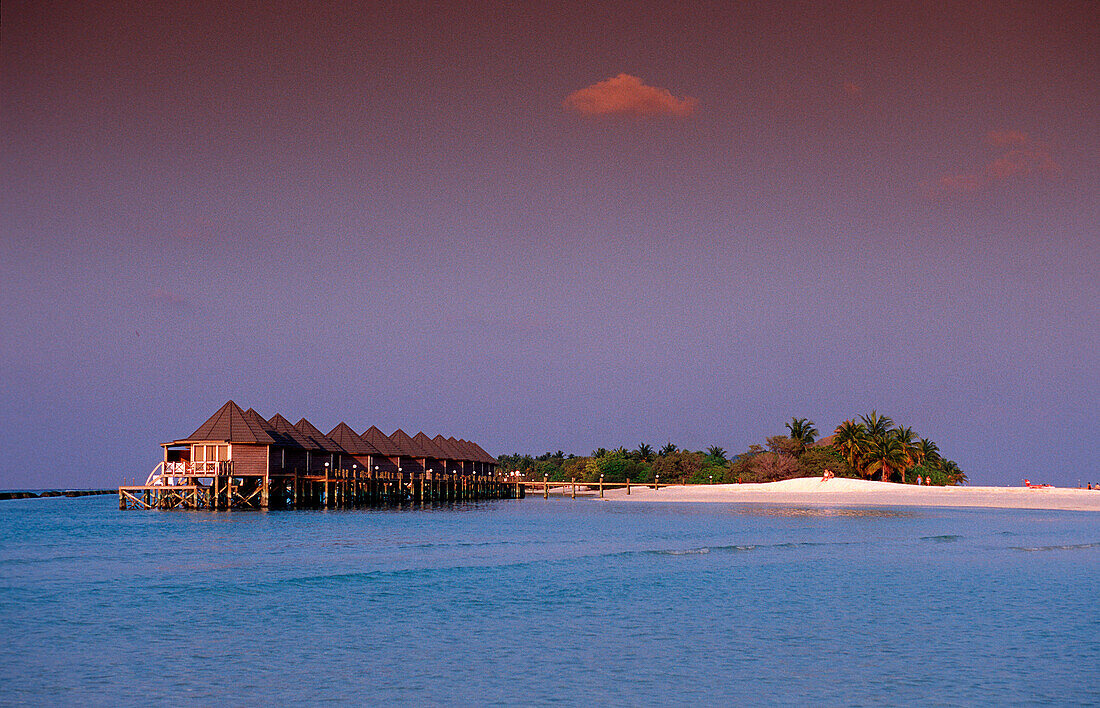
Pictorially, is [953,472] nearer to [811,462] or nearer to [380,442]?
[811,462]

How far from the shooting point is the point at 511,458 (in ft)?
517

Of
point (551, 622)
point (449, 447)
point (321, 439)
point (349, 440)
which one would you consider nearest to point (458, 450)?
point (449, 447)

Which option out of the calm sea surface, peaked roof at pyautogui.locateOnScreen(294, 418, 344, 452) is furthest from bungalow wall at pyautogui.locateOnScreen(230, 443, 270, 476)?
the calm sea surface

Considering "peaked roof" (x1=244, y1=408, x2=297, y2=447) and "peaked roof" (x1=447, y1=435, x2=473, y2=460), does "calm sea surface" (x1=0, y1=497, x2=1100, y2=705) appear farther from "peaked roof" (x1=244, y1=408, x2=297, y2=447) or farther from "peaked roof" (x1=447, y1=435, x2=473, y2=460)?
"peaked roof" (x1=447, y1=435, x2=473, y2=460)

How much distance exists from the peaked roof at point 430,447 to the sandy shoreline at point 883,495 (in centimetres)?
1947

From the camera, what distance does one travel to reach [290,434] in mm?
59438

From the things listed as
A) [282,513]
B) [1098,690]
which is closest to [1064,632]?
[1098,690]

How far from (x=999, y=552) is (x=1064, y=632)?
14.2 metres

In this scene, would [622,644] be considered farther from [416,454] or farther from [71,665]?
[416,454]

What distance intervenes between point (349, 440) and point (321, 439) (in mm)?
6623

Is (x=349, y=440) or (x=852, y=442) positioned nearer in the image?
(x=349, y=440)

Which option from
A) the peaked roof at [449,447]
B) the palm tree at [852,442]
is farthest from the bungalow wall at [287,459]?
the palm tree at [852,442]

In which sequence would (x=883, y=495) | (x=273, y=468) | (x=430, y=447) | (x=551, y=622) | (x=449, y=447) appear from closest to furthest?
(x=551, y=622) → (x=273, y=468) → (x=883, y=495) → (x=430, y=447) → (x=449, y=447)

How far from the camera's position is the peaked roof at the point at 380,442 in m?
74.7
